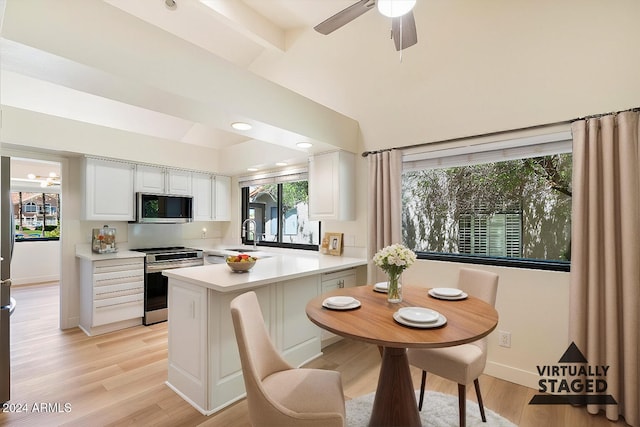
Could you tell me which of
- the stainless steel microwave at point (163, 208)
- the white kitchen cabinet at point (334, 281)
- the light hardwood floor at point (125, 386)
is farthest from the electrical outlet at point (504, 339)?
the stainless steel microwave at point (163, 208)

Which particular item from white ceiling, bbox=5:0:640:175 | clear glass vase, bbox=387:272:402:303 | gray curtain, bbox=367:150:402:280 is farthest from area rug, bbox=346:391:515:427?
white ceiling, bbox=5:0:640:175

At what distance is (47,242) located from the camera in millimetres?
6301

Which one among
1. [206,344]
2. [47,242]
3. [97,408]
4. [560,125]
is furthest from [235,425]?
[47,242]

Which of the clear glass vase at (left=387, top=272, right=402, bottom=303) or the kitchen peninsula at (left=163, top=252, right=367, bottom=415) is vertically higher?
the clear glass vase at (left=387, top=272, right=402, bottom=303)

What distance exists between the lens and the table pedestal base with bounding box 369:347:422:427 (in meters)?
1.61

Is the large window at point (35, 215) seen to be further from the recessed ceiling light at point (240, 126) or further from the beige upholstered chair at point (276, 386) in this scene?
the beige upholstered chair at point (276, 386)

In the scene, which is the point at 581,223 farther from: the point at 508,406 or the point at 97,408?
the point at 97,408

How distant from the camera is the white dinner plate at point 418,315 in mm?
1448

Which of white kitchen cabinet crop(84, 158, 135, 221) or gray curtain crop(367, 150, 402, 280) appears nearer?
gray curtain crop(367, 150, 402, 280)

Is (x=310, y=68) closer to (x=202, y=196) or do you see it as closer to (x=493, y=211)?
(x=202, y=196)

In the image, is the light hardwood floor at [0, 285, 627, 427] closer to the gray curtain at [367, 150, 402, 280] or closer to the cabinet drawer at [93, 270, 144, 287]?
the cabinet drawer at [93, 270, 144, 287]

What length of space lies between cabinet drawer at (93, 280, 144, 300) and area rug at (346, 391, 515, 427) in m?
3.00

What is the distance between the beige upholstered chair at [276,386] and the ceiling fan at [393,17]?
1.85 m

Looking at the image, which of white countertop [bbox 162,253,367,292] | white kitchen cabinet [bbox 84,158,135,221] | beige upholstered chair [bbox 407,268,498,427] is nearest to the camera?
beige upholstered chair [bbox 407,268,498,427]
